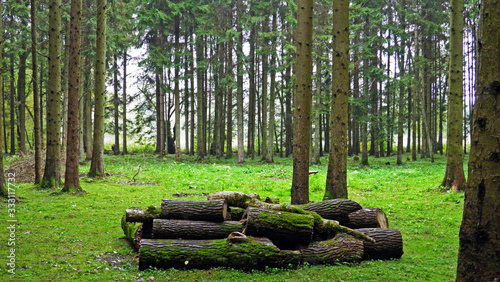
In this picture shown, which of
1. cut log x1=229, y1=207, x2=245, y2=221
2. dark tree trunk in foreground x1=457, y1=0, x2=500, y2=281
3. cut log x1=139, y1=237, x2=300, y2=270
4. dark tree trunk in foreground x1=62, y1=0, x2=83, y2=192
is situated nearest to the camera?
dark tree trunk in foreground x1=457, y1=0, x2=500, y2=281

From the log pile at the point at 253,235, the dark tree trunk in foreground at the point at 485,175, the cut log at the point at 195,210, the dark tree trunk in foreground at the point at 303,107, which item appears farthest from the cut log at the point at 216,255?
the dark tree trunk in foreground at the point at 303,107

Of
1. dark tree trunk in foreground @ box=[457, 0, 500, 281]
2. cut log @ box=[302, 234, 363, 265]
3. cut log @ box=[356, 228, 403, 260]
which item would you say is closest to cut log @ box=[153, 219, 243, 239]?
cut log @ box=[302, 234, 363, 265]

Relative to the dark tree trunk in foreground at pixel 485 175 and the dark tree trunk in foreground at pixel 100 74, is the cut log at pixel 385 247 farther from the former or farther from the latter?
the dark tree trunk in foreground at pixel 100 74

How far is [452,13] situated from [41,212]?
591 inches

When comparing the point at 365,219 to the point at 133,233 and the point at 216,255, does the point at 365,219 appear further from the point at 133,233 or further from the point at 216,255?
the point at 133,233

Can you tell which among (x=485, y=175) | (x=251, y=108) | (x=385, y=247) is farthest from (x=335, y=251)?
(x=251, y=108)

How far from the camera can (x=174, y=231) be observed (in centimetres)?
620

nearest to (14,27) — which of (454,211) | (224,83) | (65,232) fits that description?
(224,83)

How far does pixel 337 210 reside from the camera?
7074mm

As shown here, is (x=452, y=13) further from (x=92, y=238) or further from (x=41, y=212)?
(x=41, y=212)

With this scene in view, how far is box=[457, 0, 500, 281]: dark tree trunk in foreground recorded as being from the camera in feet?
10.2

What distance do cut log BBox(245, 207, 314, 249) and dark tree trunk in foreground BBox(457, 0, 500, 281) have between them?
3013 mm

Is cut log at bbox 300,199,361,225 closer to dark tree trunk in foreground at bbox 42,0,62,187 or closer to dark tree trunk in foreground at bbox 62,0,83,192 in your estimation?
dark tree trunk in foreground at bbox 62,0,83,192

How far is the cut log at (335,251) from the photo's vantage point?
6.05 metres
